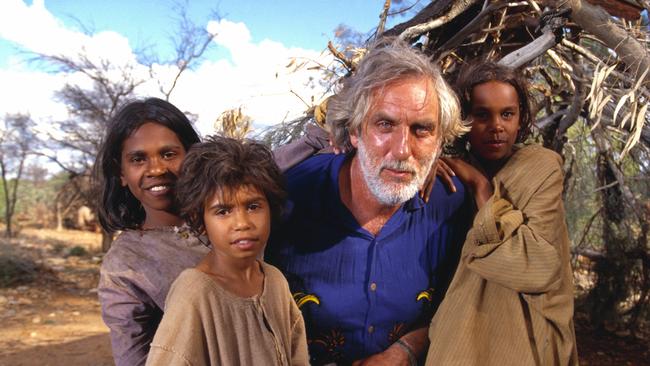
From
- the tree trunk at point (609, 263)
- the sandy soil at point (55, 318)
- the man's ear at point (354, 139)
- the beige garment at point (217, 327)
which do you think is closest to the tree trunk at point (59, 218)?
the sandy soil at point (55, 318)

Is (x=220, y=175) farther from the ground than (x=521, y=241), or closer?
farther from the ground

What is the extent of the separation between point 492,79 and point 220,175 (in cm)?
115

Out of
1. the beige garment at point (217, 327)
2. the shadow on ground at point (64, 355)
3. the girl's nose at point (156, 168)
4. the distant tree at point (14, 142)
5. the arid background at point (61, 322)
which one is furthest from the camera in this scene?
the distant tree at point (14, 142)

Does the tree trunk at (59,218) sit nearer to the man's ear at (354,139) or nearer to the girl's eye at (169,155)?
the girl's eye at (169,155)

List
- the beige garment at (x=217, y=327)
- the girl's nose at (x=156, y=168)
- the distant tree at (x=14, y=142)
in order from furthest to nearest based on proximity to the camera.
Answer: the distant tree at (x=14, y=142)
the girl's nose at (x=156, y=168)
the beige garment at (x=217, y=327)

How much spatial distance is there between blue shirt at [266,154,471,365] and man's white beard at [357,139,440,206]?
5.8 inches

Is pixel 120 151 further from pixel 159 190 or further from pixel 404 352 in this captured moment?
pixel 404 352

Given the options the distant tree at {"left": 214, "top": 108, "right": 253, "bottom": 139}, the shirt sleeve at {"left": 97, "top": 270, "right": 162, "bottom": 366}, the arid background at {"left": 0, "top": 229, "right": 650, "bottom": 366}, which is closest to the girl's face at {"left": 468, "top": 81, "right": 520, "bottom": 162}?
the distant tree at {"left": 214, "top": 108, "right": 253, "bottom": 139}

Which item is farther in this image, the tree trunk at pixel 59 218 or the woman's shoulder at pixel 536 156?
the tree trunk at pixel 59 218

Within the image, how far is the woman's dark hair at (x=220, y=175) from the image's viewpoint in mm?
1646

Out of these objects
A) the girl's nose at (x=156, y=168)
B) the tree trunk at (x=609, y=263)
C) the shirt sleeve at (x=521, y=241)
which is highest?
the girl's nose at (x=156, y=168)

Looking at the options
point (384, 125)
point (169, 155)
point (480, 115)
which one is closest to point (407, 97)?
point (384, 125)

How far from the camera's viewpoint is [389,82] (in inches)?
74.5

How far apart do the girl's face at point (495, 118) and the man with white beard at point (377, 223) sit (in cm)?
12
